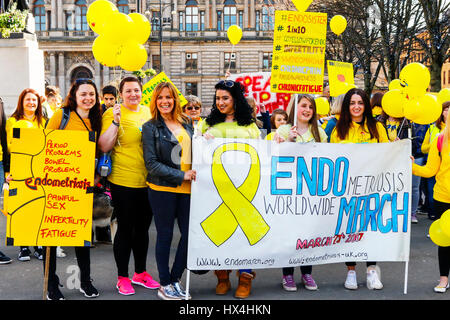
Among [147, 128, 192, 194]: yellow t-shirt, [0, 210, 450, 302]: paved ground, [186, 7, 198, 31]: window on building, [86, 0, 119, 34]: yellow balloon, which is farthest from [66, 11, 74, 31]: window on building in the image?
[147, 128, 192, 194]: yellow t-shirt

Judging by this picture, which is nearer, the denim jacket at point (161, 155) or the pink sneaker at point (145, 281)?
the denim jacket at point (161, 155)

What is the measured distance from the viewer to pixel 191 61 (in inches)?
2156

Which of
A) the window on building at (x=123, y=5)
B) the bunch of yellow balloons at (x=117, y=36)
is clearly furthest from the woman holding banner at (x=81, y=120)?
the window on building at (x=123, y=5)

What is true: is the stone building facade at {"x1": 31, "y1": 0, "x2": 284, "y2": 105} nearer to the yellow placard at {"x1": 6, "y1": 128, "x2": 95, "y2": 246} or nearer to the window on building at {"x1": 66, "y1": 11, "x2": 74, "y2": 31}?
the window on building at {"x1": 66, "y1": 11, "x2": 74, "y2": 31}

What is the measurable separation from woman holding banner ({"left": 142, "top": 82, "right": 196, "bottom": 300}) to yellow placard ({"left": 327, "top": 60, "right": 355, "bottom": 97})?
16.9ft

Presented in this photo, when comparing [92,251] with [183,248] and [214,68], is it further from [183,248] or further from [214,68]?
[214,68]

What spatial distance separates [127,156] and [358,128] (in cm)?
215

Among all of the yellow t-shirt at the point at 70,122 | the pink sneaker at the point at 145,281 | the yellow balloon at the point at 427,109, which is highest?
the yellow balloon at the point at 427,109

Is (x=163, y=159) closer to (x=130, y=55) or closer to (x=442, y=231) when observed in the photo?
(x=130, y=55)

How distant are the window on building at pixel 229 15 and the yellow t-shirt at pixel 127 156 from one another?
53.6 metres

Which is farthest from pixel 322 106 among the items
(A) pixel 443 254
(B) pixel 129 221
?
(B) pixel 129 221

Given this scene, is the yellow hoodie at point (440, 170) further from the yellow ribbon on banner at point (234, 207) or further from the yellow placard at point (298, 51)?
the yellow ribbon on banner at point (234, 207)

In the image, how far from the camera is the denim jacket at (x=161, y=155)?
3885mm

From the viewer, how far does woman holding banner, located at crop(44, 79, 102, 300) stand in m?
4.02
